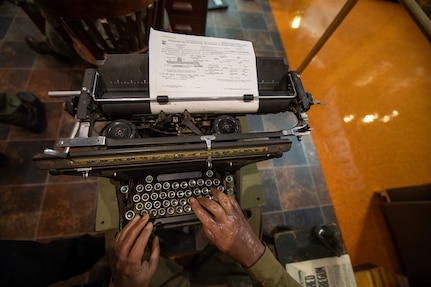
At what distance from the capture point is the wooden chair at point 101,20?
59.8 inches

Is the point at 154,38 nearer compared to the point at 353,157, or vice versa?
the point at 154,38

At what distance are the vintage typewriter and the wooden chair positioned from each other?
597mm

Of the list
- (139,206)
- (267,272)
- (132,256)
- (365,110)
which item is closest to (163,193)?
(139,206)

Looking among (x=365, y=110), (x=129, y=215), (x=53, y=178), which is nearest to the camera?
(x=129, y=215)

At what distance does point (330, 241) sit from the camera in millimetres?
1708

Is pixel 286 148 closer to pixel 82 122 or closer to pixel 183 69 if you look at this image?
pixel 183 69

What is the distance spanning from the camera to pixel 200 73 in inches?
49.9

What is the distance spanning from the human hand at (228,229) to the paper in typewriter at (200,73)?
1.84 ft

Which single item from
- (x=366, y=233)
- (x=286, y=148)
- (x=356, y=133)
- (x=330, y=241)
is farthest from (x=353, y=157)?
(x=286, y=148)

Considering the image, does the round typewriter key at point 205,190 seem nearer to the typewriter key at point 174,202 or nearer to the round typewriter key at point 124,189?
the typewriter key at point 174,202

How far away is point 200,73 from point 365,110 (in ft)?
Answer: 9.84

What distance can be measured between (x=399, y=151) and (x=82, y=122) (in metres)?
3.59

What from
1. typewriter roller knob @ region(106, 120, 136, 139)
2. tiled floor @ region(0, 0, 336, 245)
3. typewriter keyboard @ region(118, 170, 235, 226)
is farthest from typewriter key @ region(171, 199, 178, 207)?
tiled floor @ region(0, 0, 336, 245)

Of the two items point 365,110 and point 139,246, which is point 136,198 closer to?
Result: point 139,246
